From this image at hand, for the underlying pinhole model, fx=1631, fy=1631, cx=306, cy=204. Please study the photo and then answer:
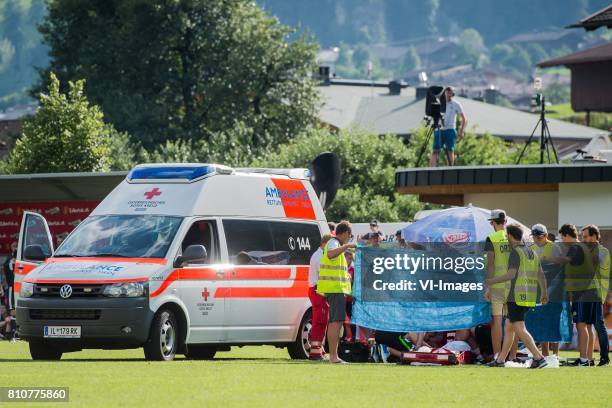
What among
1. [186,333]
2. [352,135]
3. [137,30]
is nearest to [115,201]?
[186,333]

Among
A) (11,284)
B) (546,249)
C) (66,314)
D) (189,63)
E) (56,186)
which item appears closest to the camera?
(66,314)

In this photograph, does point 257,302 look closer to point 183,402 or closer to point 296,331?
point 296,331

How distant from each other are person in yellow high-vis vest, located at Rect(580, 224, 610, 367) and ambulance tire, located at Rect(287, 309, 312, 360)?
3.91m

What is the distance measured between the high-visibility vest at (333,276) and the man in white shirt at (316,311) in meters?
1.02

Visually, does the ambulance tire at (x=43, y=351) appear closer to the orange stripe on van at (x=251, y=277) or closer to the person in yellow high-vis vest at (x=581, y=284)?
the orange stripe on van at (x=251, y=277)

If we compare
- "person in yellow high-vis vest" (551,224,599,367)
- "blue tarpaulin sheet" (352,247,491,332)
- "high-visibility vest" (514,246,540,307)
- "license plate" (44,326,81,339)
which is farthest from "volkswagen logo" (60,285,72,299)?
"person in yellow high-vis vest" (551,224,599,367)

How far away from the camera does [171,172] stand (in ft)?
69.4

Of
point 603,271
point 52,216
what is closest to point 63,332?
point 603,271

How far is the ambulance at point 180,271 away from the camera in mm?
19625

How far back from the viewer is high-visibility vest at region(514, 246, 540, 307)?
19.6 metres

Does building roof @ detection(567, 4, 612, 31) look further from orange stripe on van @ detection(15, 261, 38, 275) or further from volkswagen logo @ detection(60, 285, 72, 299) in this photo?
volkswagen logo @ detection(60, 285, 72, 299)

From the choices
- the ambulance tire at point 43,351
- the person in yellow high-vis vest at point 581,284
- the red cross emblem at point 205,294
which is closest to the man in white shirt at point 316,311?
the red cross emblem at point 205,294

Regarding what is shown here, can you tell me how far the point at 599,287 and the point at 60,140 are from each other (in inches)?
1319

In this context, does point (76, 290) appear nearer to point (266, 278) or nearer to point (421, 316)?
point (266, 278)
